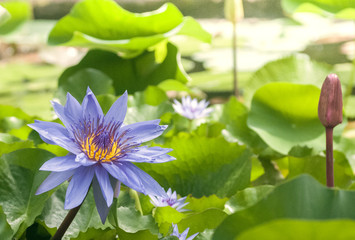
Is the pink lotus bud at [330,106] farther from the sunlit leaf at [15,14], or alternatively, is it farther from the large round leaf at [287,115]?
the sunlit leaf at [15,14]

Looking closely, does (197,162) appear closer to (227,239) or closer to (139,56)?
(227,239)

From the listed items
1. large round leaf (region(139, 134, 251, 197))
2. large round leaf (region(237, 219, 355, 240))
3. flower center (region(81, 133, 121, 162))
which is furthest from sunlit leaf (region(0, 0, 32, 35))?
large round leaf (region(237, 219, 355, 240))

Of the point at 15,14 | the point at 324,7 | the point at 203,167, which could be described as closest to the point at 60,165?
the point at 203,167

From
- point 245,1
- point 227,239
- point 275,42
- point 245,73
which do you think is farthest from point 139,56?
point 245,1

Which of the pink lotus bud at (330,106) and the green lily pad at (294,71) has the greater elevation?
the pink lotus bud at (330,106)

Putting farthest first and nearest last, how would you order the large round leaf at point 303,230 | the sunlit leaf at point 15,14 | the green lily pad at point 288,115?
1. the sunlit leaf at point 15,14
2. the green lily pad at point 288,115
3. the large round leaf at point 303,230

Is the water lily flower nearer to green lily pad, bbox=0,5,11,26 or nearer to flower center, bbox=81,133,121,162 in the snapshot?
flower center, bbox=81,133,121,162

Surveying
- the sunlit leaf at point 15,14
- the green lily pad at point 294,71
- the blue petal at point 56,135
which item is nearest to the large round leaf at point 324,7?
the green lily pad at point 294,71
